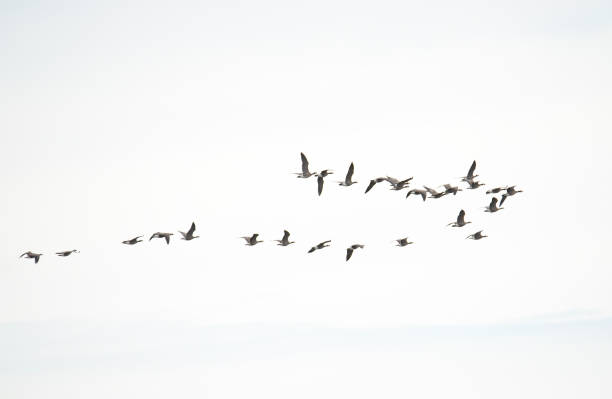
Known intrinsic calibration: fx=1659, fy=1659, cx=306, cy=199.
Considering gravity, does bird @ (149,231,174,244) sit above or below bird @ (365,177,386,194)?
below

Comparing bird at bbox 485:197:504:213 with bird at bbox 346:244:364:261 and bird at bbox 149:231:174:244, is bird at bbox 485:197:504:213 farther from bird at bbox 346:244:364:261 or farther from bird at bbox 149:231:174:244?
bird at bbox 149:231:174:244

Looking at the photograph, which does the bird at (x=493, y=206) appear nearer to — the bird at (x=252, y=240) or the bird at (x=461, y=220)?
the bird at (x=461, y=220)

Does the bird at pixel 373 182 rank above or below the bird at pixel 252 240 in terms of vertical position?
above

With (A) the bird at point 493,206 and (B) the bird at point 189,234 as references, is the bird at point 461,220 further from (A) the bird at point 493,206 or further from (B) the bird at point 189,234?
(B) the bird at point 189,234

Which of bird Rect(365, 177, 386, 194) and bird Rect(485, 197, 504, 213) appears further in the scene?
bird Rect(485, 197, 504, 213)

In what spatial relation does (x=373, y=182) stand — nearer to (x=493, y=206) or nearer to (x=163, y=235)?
(x=493, y=206)

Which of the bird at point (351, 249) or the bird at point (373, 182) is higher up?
the bird at point (373, 182)

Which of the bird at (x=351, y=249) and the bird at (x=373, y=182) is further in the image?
the bird at (x=351, y=249)

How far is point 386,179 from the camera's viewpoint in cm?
16462

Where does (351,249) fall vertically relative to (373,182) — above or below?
below

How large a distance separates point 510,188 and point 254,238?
27086mm

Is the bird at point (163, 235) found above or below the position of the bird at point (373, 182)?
below

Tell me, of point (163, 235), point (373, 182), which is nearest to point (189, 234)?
point (163, 235)

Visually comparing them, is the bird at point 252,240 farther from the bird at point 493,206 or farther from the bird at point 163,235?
the bird at point 493,206
